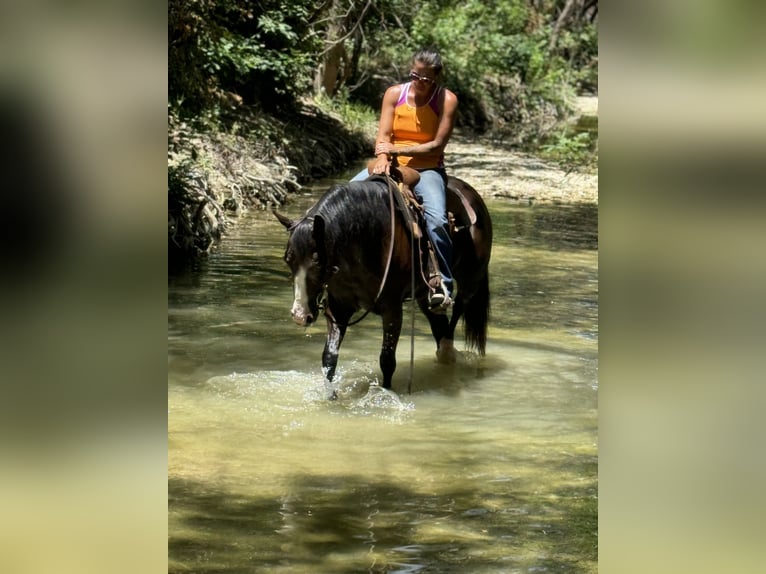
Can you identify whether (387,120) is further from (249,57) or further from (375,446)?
(249,57)

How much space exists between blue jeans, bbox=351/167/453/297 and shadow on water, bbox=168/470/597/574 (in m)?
2.28

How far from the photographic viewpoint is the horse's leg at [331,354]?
723 centimetres

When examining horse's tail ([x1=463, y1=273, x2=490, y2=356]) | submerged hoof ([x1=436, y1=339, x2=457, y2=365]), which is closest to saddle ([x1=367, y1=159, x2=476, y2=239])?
horse's tail ([x1=463, y1=273, x2=490, y2=356])

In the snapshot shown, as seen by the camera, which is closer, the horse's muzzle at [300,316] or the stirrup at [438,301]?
the horse's muzzle at [300,316]

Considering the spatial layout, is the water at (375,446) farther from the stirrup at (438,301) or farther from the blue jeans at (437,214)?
the blue jeans at (437,214)

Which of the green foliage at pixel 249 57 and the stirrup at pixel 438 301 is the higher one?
the green foliage at pixel 249 57

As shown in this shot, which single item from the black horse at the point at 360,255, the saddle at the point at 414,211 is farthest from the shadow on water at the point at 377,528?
the saddle at the point at 414,211

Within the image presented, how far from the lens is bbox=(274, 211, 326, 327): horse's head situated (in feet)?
21.2

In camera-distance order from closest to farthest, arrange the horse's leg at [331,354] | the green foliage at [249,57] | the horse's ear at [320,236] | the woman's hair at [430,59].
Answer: the horse's ear at [320,236] < the woman's hair at [430,59] < the horse's leg at [331,354] < the green foliage at [249,57]

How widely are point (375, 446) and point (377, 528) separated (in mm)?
1449

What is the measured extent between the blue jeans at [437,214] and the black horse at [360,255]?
0.13 metres

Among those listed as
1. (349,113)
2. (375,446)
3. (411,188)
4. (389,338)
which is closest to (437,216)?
(411,188)
